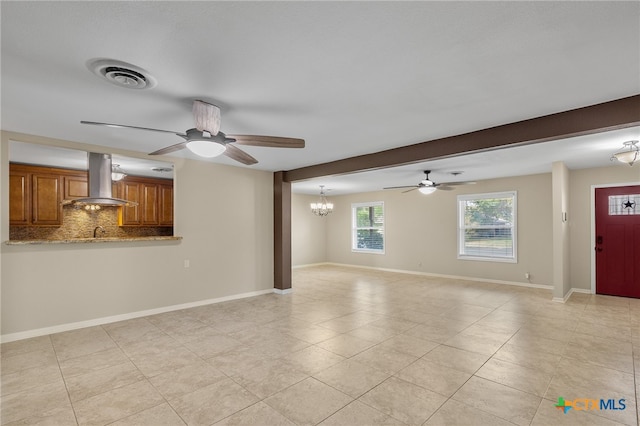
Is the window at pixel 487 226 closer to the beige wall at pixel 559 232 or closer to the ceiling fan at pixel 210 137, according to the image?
the beige wall at pixel 559 232

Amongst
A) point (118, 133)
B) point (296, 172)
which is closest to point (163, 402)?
point (118, 133)

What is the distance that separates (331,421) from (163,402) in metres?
1.28

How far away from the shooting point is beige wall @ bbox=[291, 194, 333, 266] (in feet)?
31.6

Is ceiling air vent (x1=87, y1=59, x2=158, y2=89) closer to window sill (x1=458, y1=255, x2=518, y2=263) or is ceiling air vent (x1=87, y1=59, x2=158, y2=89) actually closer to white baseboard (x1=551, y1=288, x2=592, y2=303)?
white baseboard (x1=551, y1=288, x2=592, y2=303)

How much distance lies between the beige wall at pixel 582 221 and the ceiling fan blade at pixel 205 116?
22.6 ft


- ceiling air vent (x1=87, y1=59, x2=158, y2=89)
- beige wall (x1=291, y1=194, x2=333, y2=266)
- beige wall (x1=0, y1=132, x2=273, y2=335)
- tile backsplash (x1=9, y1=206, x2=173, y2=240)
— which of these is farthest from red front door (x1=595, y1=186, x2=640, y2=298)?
tile backsplash (x1=9, y1=206, x2=173, y2=240)

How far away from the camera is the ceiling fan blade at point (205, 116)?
2.64m

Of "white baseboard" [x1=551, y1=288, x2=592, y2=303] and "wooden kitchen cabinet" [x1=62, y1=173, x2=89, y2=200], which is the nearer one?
"white baseboard" [x1=551, y1=288, x2=592, y2=303]

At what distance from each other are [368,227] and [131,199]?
636 cm

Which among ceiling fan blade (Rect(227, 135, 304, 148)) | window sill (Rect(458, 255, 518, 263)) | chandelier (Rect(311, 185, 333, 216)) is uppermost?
ceiling fan blade (Rect(227, 135, 304, 148))

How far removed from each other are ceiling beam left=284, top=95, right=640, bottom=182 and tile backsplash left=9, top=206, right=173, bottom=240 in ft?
16.2

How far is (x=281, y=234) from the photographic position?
609 cm

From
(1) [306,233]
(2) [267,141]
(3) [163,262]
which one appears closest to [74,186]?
(3) [163,262]

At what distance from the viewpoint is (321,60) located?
2.08 m
